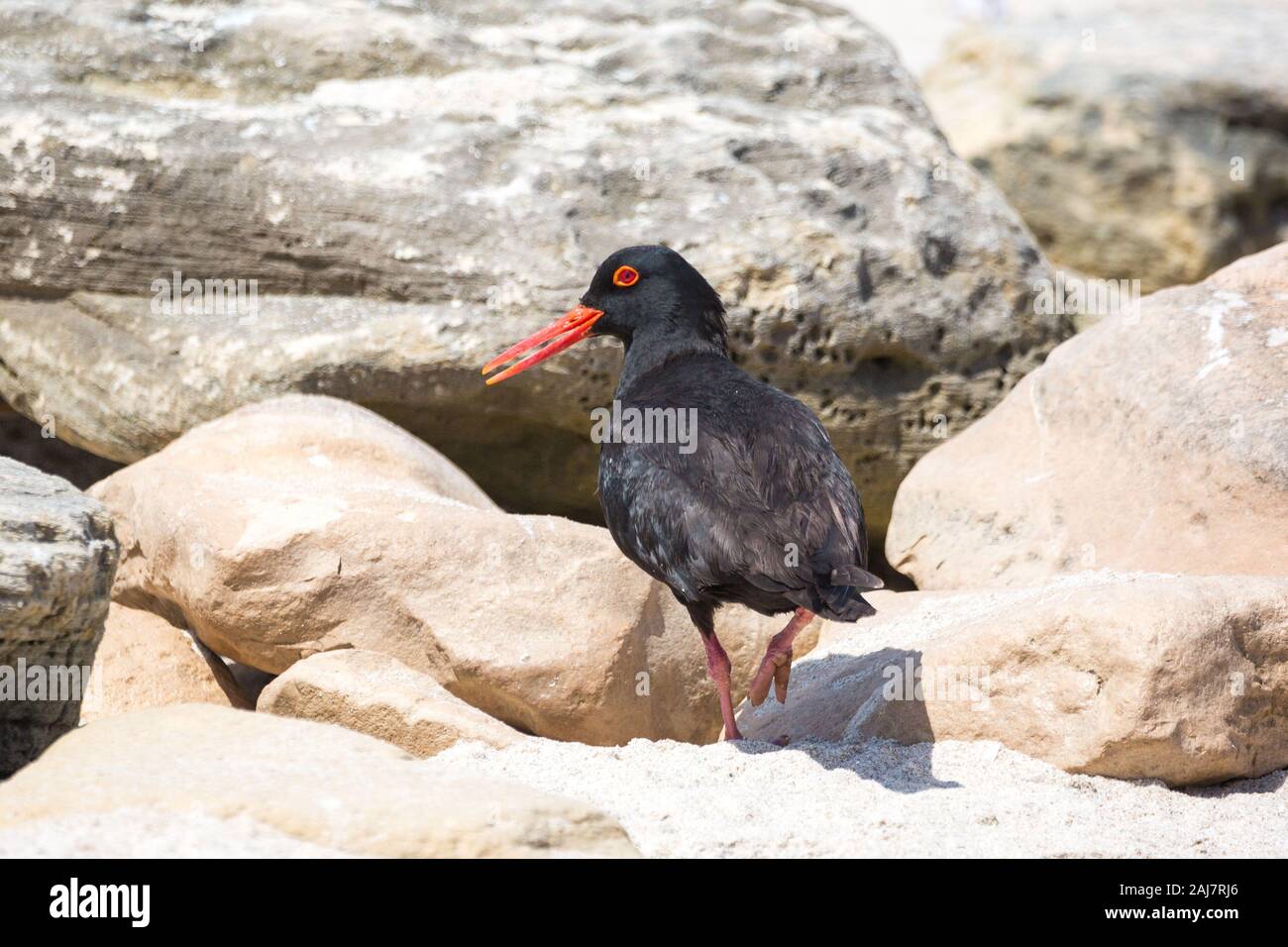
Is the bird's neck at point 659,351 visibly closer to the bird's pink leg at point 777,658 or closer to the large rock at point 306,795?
the bird's pink leg at point 777,658

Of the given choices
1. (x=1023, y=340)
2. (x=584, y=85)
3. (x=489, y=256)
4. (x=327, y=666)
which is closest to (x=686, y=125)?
(x=584, y=85)

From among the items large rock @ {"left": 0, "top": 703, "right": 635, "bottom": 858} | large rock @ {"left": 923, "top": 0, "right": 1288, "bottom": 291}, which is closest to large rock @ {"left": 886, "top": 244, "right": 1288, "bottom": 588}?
large rock @ {"left": 0, "top": 703, "right": 635, "bottom": 858}

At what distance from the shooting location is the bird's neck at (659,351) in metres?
5.71

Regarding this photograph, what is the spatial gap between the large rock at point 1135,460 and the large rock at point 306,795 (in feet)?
9.44

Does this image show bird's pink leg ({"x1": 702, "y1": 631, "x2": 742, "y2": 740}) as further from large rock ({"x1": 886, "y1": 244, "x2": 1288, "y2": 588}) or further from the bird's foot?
large rock ({"x1": 886, "y1": 244, "x2": 1288, "y2": 588})

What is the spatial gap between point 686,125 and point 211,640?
3.72 meters

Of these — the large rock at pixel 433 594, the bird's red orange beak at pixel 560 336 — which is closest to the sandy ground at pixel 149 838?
the large rock at pixel 433 594

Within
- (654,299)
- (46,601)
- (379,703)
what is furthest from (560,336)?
(46,601)

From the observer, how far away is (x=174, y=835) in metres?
3.23

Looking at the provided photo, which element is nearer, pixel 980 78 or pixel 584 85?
pixel 584 85

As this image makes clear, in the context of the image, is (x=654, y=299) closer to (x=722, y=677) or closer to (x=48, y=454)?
(x=722, y=677)

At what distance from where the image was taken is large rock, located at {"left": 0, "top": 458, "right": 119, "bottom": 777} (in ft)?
13.1

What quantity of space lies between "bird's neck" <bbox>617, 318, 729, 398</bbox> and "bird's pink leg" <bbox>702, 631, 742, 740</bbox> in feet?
3.56
